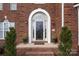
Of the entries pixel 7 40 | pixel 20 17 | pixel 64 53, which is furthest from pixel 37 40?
pixel 64 53

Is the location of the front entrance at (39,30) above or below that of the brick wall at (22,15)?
below

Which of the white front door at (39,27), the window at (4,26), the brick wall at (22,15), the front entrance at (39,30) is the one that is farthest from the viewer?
the front entrance at (39,30)

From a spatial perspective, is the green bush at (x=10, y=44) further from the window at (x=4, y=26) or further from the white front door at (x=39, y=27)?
the white front door at (x=39, y=27)

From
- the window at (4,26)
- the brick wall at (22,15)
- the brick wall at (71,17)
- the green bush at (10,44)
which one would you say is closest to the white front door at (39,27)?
the brick wall at (22,15)

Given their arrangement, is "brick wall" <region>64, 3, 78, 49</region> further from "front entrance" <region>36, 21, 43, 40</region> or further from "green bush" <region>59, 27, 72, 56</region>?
"front entrance" <region>36, 21, 43, 40</region>

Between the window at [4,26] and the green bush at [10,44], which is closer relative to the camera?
the green bush at [10,44]

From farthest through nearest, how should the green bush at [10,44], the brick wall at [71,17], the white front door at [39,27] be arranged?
the white front door at [39,27], the brick wall at [71,17], the green bush at [10,44]

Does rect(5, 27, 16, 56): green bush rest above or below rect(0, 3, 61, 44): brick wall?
below

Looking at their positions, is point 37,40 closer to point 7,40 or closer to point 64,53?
point 7,40

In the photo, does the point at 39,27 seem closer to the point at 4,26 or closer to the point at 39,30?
the point at 39,30

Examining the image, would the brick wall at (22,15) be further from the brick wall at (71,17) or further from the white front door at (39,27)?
the brick wall at (71,17)

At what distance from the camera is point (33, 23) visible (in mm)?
10914

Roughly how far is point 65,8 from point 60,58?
22.0 feet

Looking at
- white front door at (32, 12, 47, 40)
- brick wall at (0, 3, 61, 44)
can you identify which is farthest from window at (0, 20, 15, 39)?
white front door at (32, 12, 47, 40)
